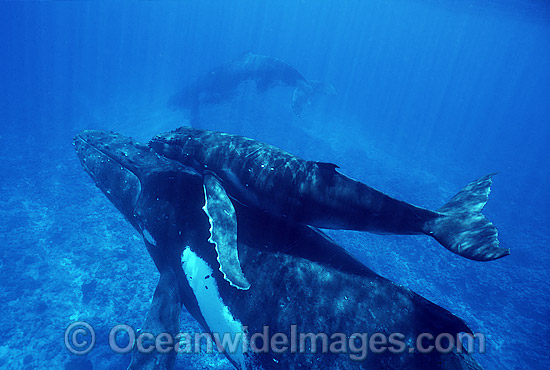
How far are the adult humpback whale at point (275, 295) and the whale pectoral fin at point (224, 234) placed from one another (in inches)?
42.5

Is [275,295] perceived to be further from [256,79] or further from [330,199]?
[256,79]

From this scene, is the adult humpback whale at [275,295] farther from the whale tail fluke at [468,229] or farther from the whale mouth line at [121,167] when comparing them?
the whale tail fluke at [468,229]

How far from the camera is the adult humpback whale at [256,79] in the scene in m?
32.1

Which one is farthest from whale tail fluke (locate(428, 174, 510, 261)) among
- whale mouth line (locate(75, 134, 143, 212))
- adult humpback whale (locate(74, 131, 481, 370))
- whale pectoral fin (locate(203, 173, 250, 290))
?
whale mouth line (locate(75, 134, 143, 212))

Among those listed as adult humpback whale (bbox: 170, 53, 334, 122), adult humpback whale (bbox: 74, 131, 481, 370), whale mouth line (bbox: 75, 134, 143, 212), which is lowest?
adult humpback whale (bbox: 74, 131, 481, 370)

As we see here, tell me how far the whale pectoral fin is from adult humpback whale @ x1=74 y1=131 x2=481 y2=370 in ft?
3.54

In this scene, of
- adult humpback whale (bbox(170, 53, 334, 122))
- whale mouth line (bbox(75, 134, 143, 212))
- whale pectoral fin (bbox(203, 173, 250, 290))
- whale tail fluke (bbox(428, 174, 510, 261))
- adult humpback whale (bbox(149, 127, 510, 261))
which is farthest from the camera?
adult humpback whale (bbox(170, 53, 334, 122))

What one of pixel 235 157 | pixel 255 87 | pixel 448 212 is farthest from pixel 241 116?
pixel 448 212

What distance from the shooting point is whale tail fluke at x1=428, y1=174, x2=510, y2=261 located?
14.0 ft

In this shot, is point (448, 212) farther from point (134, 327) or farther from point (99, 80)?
point (99, 80)

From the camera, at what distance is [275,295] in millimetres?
5574

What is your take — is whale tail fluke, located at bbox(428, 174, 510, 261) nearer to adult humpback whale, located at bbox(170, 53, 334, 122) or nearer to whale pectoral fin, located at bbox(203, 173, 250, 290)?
whale pectoral fin, located at bbox(203, 173, 250, 290)

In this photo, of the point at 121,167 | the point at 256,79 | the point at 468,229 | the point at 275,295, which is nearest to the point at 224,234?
the point at 275,295

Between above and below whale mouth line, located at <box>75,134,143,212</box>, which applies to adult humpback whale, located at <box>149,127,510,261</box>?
below
